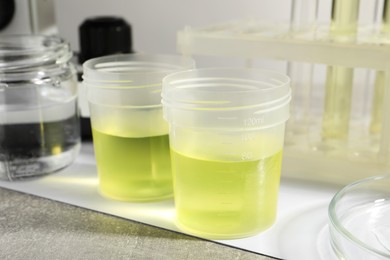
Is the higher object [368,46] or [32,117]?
[368,46]

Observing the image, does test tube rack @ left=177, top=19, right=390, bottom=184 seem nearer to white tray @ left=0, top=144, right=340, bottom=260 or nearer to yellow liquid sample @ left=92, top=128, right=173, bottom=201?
white tray @ left=0, top=144, right=340, bottom=260

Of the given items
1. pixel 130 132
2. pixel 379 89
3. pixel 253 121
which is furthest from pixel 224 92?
pixel 379 89

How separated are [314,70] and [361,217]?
11.7 inches

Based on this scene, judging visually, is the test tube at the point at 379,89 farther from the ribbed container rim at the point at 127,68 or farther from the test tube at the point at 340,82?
the ribbed container rim at the point at 127,68

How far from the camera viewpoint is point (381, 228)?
61cm

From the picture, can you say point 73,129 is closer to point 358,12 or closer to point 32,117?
point 32,117

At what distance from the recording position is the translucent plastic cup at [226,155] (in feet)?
1.87

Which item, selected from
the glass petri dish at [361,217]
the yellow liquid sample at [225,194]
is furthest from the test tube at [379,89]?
the yellow liquid sample at [225,194]

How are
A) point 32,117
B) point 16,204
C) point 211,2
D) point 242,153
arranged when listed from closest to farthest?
point 242,153, point 16,204, point 32,117, point 211,2

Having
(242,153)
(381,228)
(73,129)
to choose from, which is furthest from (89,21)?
(381,228)

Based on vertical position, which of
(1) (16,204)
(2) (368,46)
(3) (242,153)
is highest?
(2) (368,46)

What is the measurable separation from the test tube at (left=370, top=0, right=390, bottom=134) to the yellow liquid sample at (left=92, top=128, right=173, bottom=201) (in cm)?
32

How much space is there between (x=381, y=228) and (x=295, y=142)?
8.3 inches

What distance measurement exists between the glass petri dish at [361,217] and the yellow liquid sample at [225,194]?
80 millimetres
